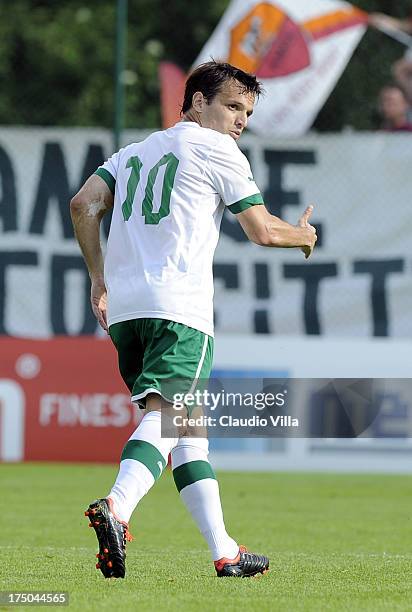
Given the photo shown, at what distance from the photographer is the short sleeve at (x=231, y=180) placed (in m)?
5.39

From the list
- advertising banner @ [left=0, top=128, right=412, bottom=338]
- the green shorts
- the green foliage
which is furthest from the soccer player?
the green foliage

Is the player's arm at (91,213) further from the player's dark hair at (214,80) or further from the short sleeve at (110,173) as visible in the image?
the player's dark hair at (214,80)

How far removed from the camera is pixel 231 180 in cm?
540

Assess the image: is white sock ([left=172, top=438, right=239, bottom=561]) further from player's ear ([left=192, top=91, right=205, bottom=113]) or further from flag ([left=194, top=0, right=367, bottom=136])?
flag ([left=194, top=0, right=367, bottom=136])

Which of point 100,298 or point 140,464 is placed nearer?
point 140,464

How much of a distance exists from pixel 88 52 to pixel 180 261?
2025 centimetres

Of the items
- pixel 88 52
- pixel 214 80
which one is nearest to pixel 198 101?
pixel 214 80

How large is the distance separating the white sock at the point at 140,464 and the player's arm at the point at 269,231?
2.37 ft

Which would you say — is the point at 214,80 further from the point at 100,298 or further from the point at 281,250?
the point at 281,250

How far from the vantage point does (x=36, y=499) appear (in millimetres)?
9664

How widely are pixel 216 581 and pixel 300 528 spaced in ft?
9.98

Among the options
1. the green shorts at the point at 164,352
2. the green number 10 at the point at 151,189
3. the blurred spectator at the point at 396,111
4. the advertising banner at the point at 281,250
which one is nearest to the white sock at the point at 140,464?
the green shorts at the point at 164,352

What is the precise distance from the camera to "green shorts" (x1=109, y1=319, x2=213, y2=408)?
525 centimetres

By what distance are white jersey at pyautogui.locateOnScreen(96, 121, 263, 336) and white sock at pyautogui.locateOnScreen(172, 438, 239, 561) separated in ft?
1.45
